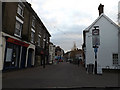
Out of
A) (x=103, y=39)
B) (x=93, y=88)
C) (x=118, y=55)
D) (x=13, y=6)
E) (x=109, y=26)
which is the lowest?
(x=93, y=88)

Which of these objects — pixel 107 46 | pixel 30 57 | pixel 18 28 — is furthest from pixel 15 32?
pixel 107 46

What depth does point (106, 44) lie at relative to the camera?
17.3 metres

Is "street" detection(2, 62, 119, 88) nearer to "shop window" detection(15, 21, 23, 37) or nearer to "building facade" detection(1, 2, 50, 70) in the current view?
"building facade" detection(1, 2, 50, 70)

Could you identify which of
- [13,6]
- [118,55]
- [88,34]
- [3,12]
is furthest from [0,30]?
[118,55]

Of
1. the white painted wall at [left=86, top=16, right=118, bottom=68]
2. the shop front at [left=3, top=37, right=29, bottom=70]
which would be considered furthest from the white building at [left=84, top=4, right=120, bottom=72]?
the shop front at [left=3, top=37, right=29, bottom=70]

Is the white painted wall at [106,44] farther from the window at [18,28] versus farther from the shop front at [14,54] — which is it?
the window at [18,28]

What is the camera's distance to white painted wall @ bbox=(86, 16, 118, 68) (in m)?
16.9

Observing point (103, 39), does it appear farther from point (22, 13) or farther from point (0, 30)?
point (0, 30)

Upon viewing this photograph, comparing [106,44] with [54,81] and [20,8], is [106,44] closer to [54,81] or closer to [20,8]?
[54,81]

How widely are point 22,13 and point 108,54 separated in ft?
44.2

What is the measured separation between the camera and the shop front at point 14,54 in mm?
12906

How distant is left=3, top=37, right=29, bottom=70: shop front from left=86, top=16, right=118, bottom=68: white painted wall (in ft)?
31.7

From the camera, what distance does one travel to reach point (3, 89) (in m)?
6.29


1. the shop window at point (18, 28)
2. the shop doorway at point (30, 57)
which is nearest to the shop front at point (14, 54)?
the shop window at point (18, 28)
